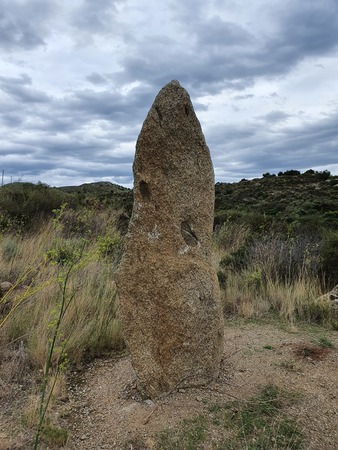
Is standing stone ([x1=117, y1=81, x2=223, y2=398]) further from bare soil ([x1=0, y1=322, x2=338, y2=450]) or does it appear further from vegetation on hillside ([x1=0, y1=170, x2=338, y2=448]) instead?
vegetation on hillside ([x1=0, y1=170, x2=338, y2=448])

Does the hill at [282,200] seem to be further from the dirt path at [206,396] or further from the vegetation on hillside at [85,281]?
the dirt path at [206,396]

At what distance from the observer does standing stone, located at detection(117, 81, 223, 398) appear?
3465mm

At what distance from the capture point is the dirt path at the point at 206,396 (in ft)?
10.0

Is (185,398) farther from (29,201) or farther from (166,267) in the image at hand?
(29,201)

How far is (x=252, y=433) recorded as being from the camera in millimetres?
2982

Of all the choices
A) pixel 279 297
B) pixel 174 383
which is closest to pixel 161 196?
pixel 174 383

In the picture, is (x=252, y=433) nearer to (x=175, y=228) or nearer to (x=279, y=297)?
(x=175, y=228)

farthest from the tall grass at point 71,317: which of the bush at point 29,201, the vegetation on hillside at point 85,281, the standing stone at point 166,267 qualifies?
the bush at point 29,201

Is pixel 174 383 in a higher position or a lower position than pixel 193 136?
lower

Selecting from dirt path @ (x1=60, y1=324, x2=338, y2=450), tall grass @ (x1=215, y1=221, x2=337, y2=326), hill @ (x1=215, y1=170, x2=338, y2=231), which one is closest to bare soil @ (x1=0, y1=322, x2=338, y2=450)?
dirt path @ (x1=60, y1=324, x2=338, y2=450)

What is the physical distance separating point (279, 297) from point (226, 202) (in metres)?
18.4

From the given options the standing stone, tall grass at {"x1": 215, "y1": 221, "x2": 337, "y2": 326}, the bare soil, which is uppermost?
the standing stone

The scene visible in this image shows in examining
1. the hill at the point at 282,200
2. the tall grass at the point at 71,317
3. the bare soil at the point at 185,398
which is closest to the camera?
the bare soil at the point at 185,398

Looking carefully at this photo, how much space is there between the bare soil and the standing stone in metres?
0.23
